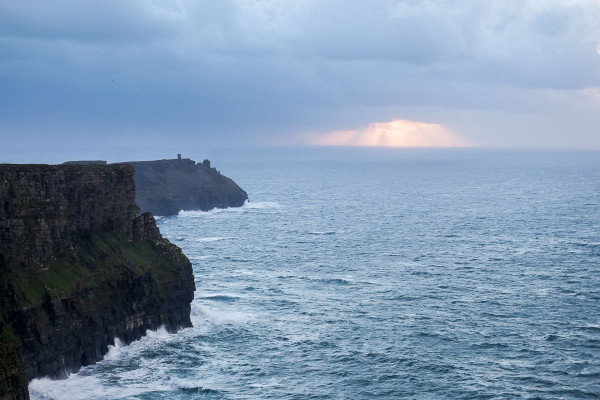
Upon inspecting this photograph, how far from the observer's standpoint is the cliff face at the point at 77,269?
5981 cm

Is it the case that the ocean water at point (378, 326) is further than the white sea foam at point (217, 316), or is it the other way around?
the white sea foam at point (217, 316)

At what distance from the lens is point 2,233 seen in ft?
200

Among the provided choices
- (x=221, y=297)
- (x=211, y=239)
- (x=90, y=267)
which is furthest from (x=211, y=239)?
(x=90, y=267)

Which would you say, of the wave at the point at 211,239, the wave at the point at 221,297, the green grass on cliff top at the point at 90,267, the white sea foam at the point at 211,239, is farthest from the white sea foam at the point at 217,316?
the white sea foam at the point at 211,239

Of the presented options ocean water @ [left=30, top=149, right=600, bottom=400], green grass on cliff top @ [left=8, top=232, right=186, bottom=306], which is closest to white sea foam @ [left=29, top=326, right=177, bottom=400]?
ocean water @ [left=30, top=149, right=600, bottom=400]

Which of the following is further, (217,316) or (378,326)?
(217,316)

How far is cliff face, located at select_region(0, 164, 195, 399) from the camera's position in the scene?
59.8 m

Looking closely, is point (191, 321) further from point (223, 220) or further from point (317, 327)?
point (223, 220)

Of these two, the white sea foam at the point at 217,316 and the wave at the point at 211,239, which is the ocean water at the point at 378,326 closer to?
the white sea foam at the point at 217,316

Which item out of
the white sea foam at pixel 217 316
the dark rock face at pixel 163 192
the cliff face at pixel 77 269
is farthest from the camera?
the dark rock face at pixel 163 192

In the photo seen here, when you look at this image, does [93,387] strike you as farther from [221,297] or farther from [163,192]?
[163,192]

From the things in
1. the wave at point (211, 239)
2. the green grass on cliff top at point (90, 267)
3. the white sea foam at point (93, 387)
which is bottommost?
the white sea foam at point (93, 387)

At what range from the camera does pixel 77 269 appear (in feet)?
223

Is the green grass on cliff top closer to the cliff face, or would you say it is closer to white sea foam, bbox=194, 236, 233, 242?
the cliff face
